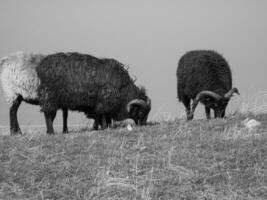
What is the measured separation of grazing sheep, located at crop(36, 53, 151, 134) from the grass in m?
3.14

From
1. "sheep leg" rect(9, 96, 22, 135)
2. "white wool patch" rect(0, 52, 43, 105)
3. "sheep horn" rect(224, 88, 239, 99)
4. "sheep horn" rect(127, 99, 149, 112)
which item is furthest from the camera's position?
"sheep horn" rect(224, 88, 239, 99)

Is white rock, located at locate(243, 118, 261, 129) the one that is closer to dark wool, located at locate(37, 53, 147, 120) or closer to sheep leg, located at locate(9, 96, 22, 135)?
dark wool, located at locate(37, 53, 147, 120)

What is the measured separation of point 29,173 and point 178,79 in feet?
33.5

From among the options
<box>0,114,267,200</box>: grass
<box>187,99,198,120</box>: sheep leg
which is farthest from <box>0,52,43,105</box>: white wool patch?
<box>187,99,198,120</box>: sheep leg

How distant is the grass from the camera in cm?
712

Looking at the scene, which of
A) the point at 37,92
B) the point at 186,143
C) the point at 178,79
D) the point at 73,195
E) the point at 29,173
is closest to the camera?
the point at 73,195

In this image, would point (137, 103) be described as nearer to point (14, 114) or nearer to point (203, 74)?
point (203, 74)

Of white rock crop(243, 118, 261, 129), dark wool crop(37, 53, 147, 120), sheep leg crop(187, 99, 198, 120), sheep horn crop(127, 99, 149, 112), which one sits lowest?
sheep leg crop(187, 99, 198, 120)

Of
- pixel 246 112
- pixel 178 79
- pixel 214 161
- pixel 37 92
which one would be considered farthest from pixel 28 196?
pixel 178 79

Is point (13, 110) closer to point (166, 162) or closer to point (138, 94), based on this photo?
point (138, 94)

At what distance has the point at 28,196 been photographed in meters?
7.07

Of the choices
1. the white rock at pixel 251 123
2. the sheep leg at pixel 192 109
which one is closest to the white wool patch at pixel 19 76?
the sheep leg at pixel 192 109

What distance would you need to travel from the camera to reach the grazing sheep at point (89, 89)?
13664 millimetres

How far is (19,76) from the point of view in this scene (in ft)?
A: 45.6
